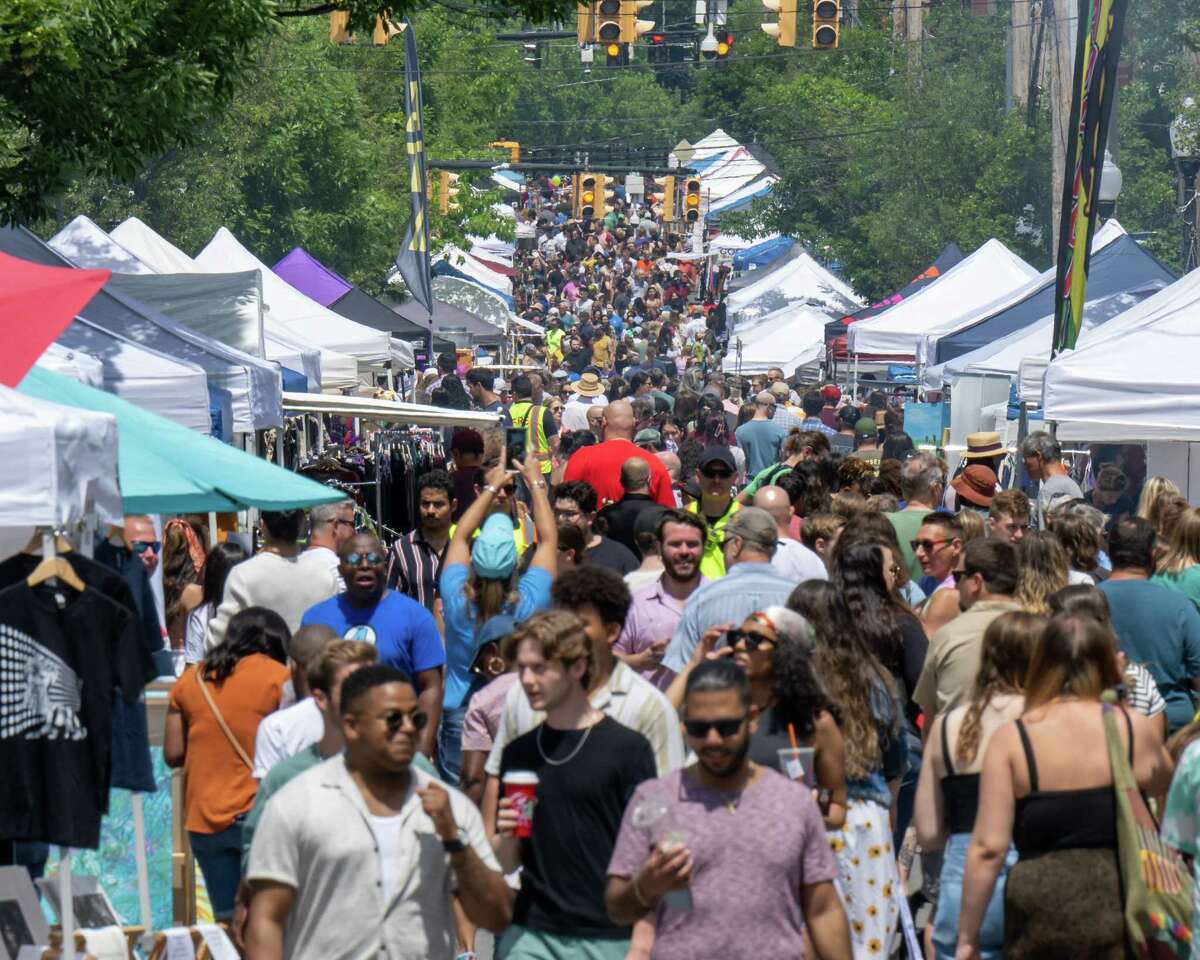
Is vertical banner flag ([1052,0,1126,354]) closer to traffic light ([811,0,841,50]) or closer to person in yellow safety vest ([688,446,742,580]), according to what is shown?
person in yellow safety vest ([688,446,742,580])

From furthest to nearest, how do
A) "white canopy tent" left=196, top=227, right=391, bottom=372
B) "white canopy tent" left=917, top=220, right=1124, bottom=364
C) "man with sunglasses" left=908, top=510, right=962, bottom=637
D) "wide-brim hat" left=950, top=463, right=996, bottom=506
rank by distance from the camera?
"white canopy tent" left=917, top=220, right=1124, bottom=364, "white canopy tent" left=196, top=227, right=391, bottom=372, "wide-brim hat" left=950, top=463, right=996, bottom=506, "man with sunglasses" left=908, top=510, right=962, bottom=637

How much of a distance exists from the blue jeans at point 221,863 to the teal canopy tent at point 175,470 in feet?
4.28

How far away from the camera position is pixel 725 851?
507 centimetres

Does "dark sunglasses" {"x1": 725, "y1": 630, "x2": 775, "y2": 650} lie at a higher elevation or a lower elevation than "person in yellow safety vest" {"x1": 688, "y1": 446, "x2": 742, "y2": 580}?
higher

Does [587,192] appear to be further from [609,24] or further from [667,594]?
[667,594]

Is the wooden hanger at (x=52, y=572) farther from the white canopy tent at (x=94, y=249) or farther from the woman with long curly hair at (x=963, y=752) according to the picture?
the white canopy tent at (x=94, y=249)

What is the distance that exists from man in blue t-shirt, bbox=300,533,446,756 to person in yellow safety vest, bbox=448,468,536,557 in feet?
1.72

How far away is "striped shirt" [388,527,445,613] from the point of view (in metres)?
10.2

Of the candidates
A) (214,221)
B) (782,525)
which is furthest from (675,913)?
(214,221)

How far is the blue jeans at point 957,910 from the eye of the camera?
5934 millimetres

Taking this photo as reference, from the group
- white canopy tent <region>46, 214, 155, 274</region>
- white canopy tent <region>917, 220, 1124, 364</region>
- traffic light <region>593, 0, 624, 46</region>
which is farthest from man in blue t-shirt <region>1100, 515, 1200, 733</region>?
white canopy tent <region>917, 220, 1124, 364</region>

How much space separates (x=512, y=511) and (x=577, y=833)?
19.4ft

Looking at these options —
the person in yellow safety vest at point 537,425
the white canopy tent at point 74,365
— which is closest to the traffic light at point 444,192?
the person in yellow safety vest at point 537,425

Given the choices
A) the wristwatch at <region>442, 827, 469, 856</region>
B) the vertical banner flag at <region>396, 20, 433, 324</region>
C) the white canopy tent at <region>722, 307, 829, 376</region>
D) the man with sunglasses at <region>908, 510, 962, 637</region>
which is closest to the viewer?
the wristwatch at <region>442, 827, 469, 856</region>
